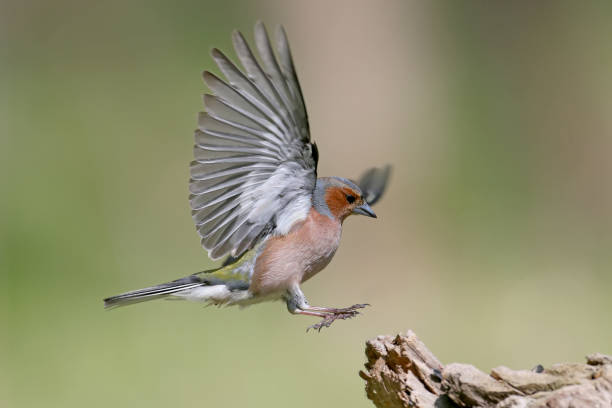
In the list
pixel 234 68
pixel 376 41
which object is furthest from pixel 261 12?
pixel 234 68

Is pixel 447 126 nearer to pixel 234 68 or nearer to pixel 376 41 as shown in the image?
pixel 376 41

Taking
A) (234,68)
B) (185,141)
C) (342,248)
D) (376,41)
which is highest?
(376,41)

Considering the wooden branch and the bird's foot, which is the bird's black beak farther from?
the wooden branch

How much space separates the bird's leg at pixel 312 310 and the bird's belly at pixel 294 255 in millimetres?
47

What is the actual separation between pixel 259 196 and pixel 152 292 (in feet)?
2.16

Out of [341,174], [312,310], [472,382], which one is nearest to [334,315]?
[312,310]

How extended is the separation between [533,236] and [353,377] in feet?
10.1

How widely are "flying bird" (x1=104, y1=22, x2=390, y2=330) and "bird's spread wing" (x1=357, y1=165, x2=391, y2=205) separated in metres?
0.63

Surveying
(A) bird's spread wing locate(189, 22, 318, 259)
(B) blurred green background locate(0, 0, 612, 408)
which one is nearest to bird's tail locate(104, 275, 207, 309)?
(A) bird's spread wing locate(189, 22, 318, 259)

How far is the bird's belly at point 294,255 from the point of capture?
332 centimetres

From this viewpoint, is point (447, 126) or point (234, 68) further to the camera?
point (447, 126)

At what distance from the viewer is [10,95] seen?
25.8 ft

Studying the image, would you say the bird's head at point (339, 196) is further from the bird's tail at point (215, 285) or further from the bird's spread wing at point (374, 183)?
the bird's spread wing at point (374, 183)

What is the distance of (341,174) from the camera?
7.59 m
